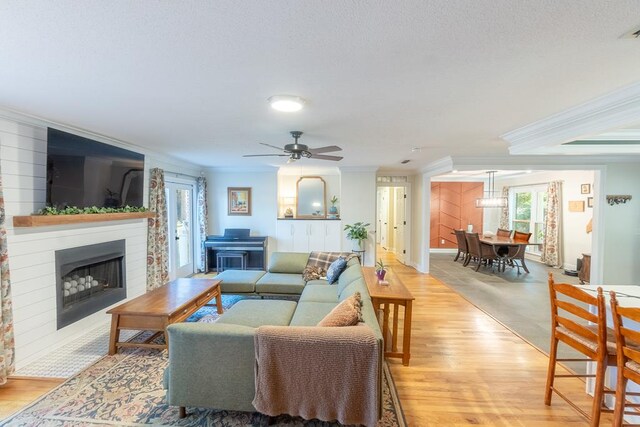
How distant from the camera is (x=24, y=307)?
254cm

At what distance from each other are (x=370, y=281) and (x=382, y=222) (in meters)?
7.19

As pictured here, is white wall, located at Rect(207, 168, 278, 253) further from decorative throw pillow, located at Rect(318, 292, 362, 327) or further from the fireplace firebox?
decorative throw pillow, located at Rect(318, 292, 362, 327)

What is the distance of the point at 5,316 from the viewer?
231cm

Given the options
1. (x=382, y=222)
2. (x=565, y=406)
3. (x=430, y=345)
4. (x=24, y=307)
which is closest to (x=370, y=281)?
(x=430, y=345)

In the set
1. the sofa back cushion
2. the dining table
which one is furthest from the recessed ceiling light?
the dining table

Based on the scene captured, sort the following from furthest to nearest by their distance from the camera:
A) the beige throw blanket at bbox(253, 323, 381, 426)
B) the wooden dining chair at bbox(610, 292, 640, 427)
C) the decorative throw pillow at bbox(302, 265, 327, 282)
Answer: the decorative throw pillow at bbox(302, 265, 327, 282) < the beige throw blanket at bbox(253, 323, 381, 426) < the wooden dining chair at bbox(610, 292, 640, 427)

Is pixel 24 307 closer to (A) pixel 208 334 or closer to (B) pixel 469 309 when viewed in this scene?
(A) pixel 208 334

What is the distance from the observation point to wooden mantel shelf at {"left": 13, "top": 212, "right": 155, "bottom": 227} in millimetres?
2465

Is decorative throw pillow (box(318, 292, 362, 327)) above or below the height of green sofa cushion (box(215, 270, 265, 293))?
above

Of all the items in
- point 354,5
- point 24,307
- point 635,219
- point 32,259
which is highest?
point 354,5

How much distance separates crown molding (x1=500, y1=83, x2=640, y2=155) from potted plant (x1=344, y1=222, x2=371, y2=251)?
322cm

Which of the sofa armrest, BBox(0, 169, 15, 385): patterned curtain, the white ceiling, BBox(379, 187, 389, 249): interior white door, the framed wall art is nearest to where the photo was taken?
the white ceiling

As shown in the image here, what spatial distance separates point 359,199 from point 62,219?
4783 millimetres

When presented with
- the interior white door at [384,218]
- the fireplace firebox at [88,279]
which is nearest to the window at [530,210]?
the interior white door at [384,218]
